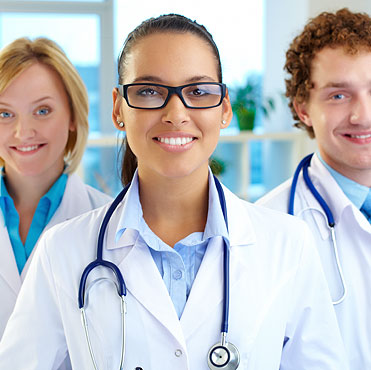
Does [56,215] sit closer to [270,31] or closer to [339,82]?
[339,82]

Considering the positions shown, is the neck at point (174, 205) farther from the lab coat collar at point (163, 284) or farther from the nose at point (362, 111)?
the nose at point (362, 111)

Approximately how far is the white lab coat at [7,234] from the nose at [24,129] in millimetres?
219

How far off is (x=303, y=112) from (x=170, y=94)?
2.48 feet

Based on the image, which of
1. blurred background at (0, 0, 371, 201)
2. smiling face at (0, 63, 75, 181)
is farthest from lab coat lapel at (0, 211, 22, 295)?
blurred background at (0, 0, 371, 201)

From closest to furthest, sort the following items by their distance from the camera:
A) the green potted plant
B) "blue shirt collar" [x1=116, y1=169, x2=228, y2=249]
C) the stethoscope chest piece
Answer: the stethoscope chest piece, "blue shirt collar" [x1=116, y1=169, x2=228, y2=249], the green potted plant

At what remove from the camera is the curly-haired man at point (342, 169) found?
4.66ft

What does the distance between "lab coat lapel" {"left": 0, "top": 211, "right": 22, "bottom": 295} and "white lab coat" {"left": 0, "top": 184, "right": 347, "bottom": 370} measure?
255 mm

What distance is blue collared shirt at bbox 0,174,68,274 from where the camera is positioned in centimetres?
156

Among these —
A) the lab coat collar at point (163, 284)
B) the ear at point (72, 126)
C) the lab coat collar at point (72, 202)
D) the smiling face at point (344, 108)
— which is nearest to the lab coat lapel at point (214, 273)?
the lab coat collar at point (163, 284)

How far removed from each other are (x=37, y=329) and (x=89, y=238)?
0.23 meters

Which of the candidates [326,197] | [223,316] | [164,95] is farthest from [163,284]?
[326,197]

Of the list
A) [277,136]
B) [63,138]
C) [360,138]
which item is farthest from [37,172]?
[277,136]

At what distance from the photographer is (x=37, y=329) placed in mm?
1188

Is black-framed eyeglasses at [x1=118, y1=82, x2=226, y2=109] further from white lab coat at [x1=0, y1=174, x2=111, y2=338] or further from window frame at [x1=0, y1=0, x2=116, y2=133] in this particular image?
window frame at [x1=0, y1=0, x2=116, y2=133]
